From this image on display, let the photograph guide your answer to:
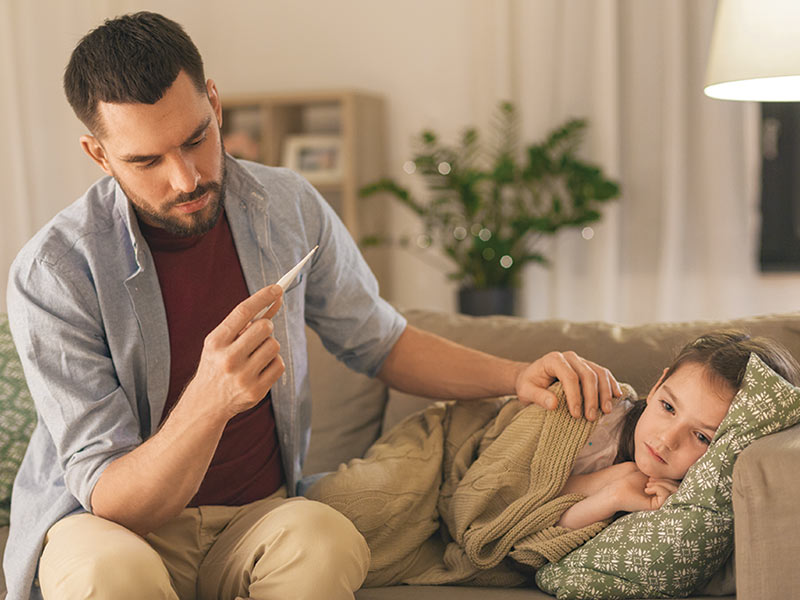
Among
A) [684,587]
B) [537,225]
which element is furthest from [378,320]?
[537,225]

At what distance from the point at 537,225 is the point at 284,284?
88.5 inches

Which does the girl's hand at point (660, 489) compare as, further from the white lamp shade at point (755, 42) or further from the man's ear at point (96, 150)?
the man's ear at point (96, 150)

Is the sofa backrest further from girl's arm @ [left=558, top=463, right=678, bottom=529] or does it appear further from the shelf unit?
the shelf unit

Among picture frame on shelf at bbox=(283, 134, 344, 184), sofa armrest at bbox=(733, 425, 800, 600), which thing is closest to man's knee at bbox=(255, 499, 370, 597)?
sofa armrest at bbox=(733, 425, 800, 600)

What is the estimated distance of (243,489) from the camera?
1.53 metres

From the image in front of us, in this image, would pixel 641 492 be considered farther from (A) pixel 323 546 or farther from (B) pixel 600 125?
(B) pixel 600 125

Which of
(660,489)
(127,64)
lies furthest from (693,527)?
(127,64)

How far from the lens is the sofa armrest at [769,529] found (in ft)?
3.76

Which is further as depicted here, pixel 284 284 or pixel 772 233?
pixel 772 233

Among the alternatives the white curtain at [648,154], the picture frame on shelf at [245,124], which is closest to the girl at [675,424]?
the white curtain at [648,154]

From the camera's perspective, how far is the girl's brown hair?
4.50 ft

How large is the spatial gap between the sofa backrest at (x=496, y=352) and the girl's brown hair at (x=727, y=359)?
0.62ft

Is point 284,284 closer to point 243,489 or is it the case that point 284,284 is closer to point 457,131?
point 243,489

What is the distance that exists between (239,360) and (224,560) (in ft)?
1.17
